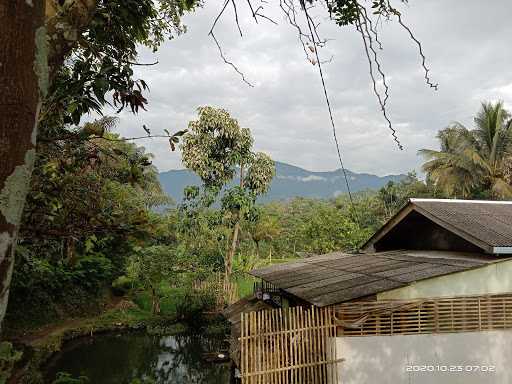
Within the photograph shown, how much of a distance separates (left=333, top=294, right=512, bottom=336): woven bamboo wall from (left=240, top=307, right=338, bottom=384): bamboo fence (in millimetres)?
522

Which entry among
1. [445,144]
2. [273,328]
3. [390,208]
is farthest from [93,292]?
[390,208]

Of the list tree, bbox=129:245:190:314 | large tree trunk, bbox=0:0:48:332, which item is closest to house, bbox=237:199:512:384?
large tree trunk, bbox=0:0:48:332

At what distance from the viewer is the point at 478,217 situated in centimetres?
973

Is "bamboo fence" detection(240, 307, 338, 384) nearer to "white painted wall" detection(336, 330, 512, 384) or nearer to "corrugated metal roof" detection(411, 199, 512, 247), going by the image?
"white painted wall" detection(336, 330, 512, 384)

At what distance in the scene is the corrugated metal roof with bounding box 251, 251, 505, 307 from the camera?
24.9 feet

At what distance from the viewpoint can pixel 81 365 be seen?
16.7m

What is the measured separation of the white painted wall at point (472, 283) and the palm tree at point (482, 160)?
17.5m

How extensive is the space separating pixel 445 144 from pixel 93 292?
26737mm

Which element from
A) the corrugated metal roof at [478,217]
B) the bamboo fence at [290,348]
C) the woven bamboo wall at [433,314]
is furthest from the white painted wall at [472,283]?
the bamboo fence at [290,348]

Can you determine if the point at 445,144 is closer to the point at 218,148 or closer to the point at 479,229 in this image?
the point at 218,148

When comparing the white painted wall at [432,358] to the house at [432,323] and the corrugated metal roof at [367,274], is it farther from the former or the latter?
the corrugated metal roof at [367,274]

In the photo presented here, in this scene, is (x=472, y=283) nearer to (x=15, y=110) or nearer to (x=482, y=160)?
(x=15, y=110)

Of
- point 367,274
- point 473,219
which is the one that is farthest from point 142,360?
point 473,219

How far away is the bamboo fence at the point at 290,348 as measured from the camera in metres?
8.23
